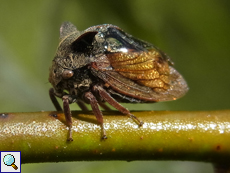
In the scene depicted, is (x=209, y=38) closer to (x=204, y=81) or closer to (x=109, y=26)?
(x=204, y=81)

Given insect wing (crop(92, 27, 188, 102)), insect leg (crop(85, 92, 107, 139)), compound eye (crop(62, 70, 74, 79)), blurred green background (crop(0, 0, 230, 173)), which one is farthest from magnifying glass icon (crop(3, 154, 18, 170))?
blurred green background (crop(0, 0, 230, 173))

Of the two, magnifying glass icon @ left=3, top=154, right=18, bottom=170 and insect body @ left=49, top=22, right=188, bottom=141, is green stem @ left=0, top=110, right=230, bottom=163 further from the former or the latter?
insect body @ left=49, top=22, right=188, bottom=141

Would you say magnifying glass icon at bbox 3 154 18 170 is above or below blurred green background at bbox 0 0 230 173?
below

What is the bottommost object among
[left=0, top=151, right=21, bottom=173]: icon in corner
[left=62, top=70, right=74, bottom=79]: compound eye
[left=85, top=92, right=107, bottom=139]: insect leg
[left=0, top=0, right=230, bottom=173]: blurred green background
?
[left=0, top=151, right=21, bottom=173]: icon in corner

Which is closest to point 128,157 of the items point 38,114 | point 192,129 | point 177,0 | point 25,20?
point 192,129

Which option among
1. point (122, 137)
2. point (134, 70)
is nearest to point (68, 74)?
point (134, 70)

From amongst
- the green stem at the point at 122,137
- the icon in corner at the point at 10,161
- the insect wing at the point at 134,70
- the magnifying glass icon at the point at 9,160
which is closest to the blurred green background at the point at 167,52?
the insect wing at the point at 134,70
